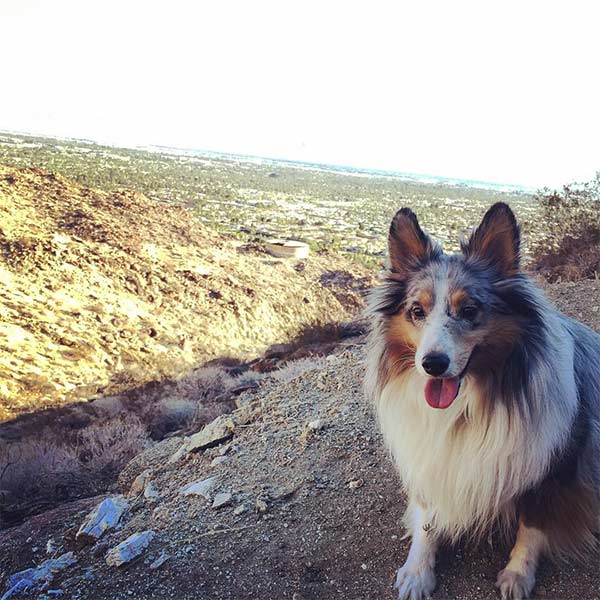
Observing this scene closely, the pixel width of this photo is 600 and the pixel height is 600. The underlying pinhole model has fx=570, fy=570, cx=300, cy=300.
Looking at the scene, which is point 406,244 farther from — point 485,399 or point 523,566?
point 523,566

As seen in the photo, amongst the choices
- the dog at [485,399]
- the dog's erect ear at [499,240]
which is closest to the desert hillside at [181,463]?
the dog at [485,399]

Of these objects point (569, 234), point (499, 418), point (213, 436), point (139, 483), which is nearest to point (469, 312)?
point (499, 418)

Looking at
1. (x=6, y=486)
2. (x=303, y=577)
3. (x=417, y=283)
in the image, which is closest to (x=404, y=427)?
(x=417, y=283)

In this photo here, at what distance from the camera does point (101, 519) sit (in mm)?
5398

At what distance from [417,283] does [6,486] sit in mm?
6603

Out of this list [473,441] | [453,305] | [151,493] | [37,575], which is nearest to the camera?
[453,305]

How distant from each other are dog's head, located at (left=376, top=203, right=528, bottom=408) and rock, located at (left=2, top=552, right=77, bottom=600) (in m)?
3.41

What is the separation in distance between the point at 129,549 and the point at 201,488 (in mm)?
1050

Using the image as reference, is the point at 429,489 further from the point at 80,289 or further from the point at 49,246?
the point at 49,246

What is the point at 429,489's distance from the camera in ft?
11.3

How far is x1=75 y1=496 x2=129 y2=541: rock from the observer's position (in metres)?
5.18

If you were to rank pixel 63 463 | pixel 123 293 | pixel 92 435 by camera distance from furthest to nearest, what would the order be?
pixel 123 293 < pixel 92 435 < pixel 63 463

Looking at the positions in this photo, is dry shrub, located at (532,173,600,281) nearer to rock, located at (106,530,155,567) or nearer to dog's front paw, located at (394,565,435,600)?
dog's front paw, located at (394,565,435,600)

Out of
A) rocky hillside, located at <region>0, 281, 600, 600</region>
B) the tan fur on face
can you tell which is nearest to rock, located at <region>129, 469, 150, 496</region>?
rocky hillside, located at <region>0, 281, 600, 600</region>
